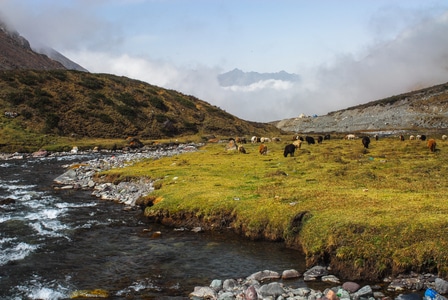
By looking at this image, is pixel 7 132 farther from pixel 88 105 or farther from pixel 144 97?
pixel 144 97

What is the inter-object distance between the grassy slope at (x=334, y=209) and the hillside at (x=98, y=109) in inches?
2521

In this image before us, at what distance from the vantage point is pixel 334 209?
17766mm

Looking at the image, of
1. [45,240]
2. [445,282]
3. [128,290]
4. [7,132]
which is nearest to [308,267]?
[445,282]

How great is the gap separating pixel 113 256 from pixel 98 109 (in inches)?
3632

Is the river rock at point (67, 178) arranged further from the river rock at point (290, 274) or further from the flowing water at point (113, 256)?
the river rock at point (290, 274)

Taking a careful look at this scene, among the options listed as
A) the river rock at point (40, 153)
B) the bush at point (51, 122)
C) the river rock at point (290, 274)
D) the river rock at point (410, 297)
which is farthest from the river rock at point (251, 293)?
the bush at point (51, 122)

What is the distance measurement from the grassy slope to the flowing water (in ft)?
4.09

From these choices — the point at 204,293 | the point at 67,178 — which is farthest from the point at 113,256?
the point at 67,178

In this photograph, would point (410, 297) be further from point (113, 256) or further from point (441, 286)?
point (113, 256)

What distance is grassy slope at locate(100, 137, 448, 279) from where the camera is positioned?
44.9 ft

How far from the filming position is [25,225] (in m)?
21.1

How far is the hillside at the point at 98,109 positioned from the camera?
3536 inches

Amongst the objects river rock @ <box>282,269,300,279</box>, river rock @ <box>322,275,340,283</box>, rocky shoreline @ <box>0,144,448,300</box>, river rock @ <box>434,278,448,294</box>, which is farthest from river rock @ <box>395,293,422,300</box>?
river rock @ <box>282,269,300,279</box>

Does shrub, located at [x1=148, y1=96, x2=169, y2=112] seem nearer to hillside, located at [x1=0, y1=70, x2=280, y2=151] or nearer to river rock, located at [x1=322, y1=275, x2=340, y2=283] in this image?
Result: hillside, located at [x1=0, y1=70, x2=280, y2=151]
